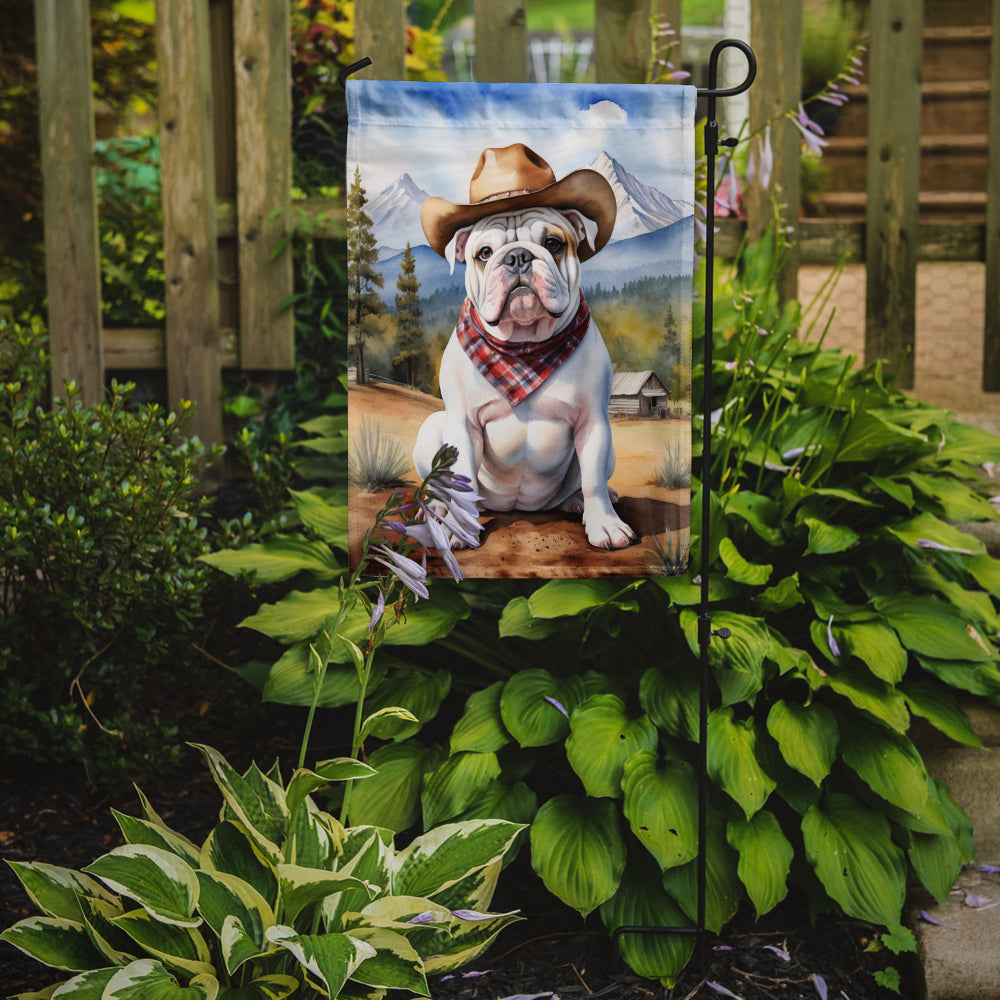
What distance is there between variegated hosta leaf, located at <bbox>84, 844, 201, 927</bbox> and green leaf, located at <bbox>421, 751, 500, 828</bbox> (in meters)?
0.49

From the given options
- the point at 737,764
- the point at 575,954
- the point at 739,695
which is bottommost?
the point at 575,954

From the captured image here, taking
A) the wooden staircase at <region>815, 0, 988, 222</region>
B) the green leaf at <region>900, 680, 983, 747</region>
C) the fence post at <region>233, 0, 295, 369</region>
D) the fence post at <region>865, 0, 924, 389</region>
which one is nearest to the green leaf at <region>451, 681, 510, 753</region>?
the green leaf at <region>900, 680, 983, 747</region>

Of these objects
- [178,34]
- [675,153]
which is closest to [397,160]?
[675,153]

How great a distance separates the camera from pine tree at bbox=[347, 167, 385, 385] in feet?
5.65

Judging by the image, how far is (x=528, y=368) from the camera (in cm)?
179

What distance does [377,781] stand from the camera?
1964mm

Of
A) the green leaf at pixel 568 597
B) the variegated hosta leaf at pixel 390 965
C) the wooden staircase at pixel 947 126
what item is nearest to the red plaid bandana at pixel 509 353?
the green leaf at pixel 568 597

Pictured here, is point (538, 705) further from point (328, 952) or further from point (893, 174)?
point (893, 174)

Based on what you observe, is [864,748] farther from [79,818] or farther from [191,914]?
[79,818]

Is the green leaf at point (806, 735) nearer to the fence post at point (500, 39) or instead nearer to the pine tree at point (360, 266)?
the pine tree at point (360, 266)

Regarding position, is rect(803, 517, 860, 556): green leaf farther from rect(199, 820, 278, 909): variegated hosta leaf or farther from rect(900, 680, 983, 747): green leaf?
rect(199, 820, 278, 909): variegated hosta leaf

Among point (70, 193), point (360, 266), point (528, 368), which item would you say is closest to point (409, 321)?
point (360, 266)

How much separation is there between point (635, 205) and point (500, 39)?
1548mm

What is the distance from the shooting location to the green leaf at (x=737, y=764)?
5.94ft
